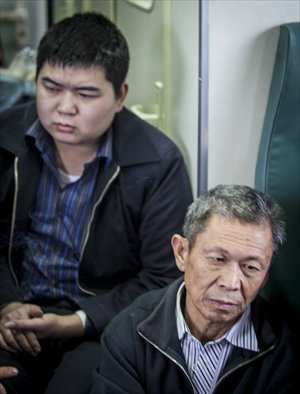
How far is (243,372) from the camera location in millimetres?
1292

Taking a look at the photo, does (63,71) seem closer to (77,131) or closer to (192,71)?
(77,131)

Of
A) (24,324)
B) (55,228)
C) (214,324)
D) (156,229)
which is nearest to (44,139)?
(55,228)

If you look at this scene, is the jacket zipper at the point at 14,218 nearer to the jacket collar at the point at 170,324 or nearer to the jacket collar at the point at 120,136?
the jacket collar at the point at 120,136

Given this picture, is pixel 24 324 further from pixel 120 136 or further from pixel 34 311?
pixel 120 136

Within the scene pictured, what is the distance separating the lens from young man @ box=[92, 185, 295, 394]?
48.8 inches

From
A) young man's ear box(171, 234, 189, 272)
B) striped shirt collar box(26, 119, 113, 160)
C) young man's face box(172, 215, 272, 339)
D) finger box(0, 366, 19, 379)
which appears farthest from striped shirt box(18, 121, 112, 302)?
young man's face box(172, 215, 272, 339)

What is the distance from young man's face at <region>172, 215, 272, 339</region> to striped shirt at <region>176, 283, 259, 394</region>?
0.05 metres

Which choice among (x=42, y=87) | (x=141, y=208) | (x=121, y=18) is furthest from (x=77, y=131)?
(x=121, y=18)

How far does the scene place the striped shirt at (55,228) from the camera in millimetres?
1750

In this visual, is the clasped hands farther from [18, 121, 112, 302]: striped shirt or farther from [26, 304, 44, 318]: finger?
[18, 121, 112, 302]: striped shirt

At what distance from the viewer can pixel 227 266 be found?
1.24 m

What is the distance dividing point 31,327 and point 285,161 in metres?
0.82

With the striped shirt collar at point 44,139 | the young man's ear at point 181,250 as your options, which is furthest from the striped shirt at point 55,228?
the young man's ear at point 181,250

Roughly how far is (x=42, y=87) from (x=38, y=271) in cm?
54
